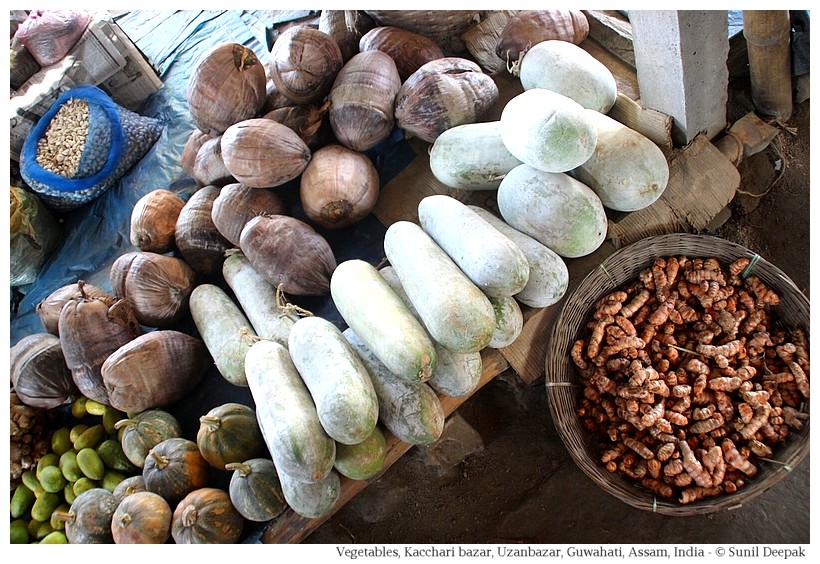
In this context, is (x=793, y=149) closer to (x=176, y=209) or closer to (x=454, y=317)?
(x=454, y=317)

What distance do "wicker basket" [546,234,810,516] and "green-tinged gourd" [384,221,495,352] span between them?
45 cm

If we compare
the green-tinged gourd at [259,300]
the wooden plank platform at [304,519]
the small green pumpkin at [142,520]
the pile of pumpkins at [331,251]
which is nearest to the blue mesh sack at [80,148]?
the pile of pumpkins at [331,251]

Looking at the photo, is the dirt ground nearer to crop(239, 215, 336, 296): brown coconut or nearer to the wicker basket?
the wicker basket

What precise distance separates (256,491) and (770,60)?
6.82 feet

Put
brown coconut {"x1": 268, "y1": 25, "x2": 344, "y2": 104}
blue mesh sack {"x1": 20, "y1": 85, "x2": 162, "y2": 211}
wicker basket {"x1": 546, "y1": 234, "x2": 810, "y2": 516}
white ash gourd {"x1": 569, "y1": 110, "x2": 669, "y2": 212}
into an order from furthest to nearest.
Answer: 1. blue mesh sack {"x1": 20, "y1": 85, "x2": 162, "y2": 211}
2. brown coconut {"x1": 268, "y1": 25, "x2": 344, "y2": 104}
3. wicker basket {"x1": 546, "y1": 234, "x2": 810, "y2": 516}
4. white ash gourd {"x1": 569, "y1": 110, "x2": 669, "y2": 212}

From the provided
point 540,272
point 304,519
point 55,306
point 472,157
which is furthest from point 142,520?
point 472,157

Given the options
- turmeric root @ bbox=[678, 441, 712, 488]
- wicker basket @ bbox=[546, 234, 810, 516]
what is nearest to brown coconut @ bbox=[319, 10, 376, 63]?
wicker basket @ bbox=[546, 234, 810, 516]

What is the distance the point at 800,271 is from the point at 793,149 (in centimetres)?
50

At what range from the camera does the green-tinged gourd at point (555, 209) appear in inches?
59.0

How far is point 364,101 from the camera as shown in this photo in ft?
6.05

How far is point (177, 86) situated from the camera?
291 cm

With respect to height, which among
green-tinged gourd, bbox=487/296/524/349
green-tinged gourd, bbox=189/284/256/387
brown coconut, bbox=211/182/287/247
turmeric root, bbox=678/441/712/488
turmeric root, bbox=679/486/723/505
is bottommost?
turmeric root, bbox=679/486/723/505

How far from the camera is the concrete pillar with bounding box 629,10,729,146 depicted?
5.16ft

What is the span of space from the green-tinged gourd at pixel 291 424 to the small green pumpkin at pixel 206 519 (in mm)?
326
